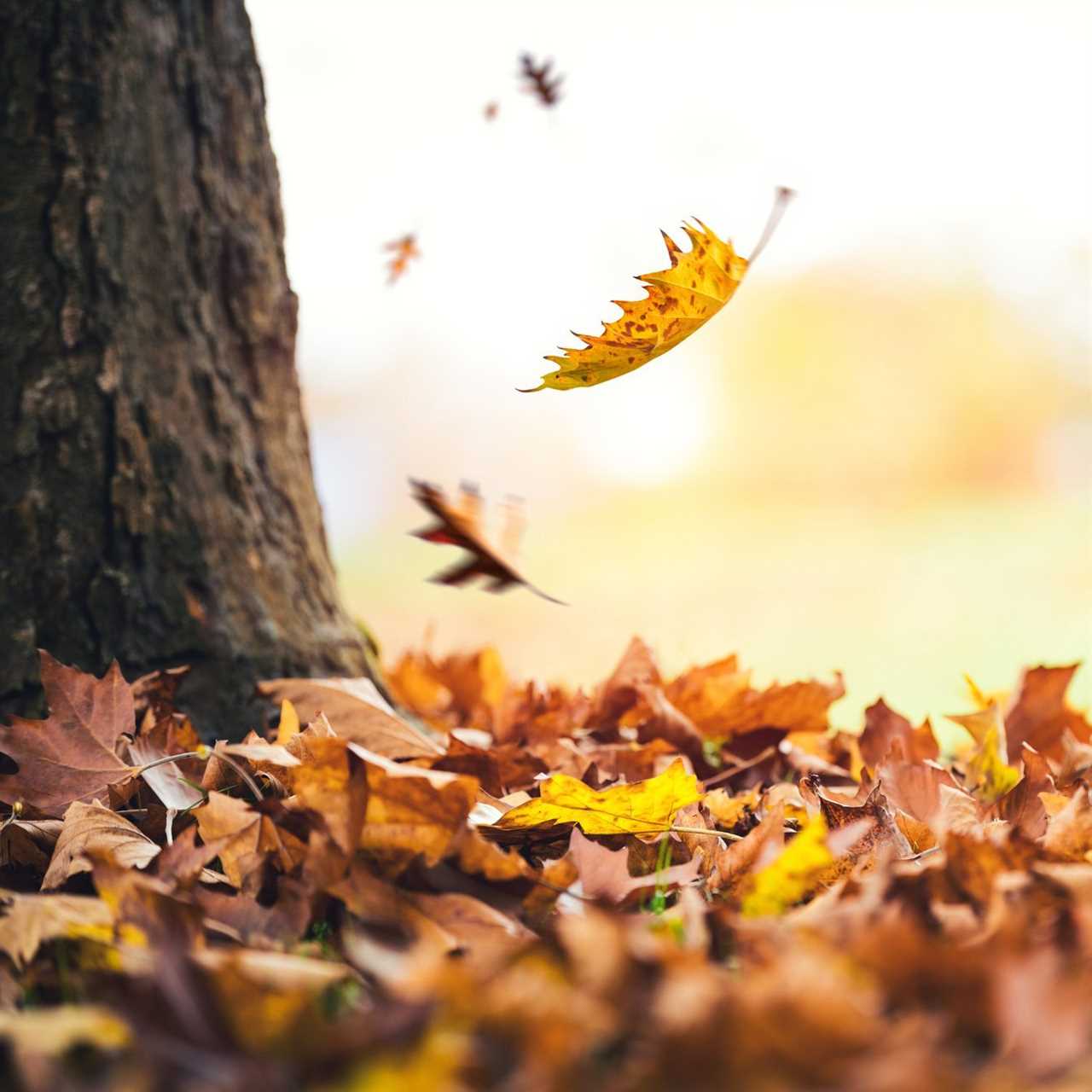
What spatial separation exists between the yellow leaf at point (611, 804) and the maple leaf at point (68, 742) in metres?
0.49

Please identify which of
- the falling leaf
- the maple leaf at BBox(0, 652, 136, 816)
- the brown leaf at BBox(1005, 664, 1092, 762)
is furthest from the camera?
the brown leaf at BBox(1005, 664, 1092, 762)

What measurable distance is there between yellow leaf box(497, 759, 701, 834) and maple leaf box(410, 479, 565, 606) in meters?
0.26

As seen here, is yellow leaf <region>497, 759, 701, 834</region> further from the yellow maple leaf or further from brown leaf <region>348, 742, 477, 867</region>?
the yellow maple leaf

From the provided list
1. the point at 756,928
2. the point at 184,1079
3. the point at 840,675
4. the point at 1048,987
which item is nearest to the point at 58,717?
the point at 184,1079

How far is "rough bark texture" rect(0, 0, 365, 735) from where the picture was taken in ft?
5.49

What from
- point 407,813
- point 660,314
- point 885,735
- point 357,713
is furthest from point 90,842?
point 885,735

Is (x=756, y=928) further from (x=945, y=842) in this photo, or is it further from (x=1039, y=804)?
(x=1039, y=804)

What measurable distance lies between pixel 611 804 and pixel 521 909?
0.65ft

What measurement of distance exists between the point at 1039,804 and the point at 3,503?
4.89 feet

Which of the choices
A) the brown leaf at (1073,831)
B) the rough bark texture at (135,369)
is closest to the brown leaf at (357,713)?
the rough bark texture at (135,369)

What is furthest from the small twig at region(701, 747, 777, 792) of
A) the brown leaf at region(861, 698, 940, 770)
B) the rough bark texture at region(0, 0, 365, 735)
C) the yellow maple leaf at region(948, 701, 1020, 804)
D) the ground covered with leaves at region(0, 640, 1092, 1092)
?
the rough bark texture at region(0, 0, 365, 735)

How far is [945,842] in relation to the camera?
919 millimetres

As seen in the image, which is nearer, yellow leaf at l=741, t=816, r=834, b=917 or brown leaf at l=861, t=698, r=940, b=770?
yellow leaf at l=741, t=816, r=834, b=917

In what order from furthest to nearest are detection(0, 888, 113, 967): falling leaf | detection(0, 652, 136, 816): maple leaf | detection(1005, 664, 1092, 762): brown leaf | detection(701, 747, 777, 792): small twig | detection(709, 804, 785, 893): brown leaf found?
detection(1005, 664, 1092, 762): brown leaf
detection(701, 747, 777, 792): small twig
detection(0, 652, 136, 816): maple leaf
detection(709, 804, 785, 893): brown leaf
detection(0, 888, 113, 967): falling leaf
